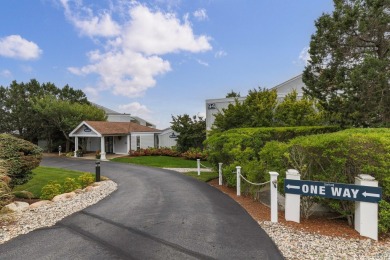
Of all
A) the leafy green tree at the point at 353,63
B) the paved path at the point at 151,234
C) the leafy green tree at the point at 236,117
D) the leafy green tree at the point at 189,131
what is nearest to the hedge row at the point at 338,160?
the paved path at the point at 151,234

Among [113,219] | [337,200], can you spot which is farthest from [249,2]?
[113,219]

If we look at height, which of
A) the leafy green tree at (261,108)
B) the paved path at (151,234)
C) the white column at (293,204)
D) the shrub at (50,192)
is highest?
the leafy green tree at (261,108)

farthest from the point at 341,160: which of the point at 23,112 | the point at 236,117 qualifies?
the point at 23,112

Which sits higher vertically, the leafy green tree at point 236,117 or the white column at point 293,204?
the leafy green tree at point 236,117

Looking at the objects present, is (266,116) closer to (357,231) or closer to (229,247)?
(357,231)

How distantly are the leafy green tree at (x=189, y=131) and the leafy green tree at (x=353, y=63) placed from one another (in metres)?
13.8

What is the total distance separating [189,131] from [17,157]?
17.9 metres

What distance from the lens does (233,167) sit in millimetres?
10875

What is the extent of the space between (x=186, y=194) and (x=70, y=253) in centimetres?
565

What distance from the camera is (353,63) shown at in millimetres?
12945

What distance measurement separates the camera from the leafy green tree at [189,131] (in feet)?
88.5

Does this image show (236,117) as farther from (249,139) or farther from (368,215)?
(368,215)

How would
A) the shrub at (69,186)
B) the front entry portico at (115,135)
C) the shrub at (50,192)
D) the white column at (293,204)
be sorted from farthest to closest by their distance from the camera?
1. the front entry portico at (115,135)
2. the shrub at (69,186)
3. the shrub at (50,192)
4. the white column at (293,204)

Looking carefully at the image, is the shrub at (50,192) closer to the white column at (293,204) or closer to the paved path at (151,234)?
the paved path at (151,234)
